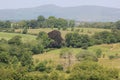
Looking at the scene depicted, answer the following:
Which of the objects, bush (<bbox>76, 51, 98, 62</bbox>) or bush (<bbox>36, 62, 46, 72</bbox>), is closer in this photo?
bush (<bbox>36, 62, 46, 72</bbox>)

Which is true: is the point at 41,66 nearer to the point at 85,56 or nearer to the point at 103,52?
the point at 85,56

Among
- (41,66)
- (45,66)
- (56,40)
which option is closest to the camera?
(45,66)

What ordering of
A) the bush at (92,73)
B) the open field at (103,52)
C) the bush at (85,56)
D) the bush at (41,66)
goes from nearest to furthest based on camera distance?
the bush at (92,73) < the bush at (41,66) < the open field at (103,52) < the bush at (85,56)

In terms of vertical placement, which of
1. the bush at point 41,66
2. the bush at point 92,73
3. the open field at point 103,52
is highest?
the bush at point 92,73

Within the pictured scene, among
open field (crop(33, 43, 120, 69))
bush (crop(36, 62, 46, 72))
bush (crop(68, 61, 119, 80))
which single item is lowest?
open field (crop(33, 43, 120, 69))

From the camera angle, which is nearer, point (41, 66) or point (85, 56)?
point (41, 66)

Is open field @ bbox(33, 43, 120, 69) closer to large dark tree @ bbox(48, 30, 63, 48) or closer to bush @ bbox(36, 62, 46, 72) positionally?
large dark tree @ bbox(48, 30, 63, 48)

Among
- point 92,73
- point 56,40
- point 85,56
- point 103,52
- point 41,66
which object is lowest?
point 103,52

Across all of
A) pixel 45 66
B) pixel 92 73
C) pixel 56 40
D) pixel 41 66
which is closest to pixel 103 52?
pixel 56 40

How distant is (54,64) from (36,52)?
61.3 ft

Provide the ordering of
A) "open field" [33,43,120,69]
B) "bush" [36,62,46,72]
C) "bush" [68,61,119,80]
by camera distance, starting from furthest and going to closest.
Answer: "open field" [33,43,120,69]
"bush" [36,62,46,72]
"bush" [68,61,119,80]

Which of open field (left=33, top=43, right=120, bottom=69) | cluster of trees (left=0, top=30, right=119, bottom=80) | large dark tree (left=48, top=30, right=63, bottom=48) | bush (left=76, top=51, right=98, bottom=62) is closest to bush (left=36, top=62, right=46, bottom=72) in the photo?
cluster of trees (left=0, top=30, right=119, bottom=80)

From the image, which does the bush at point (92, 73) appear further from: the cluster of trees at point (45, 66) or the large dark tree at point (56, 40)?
the large dark tree at point (56, 40)

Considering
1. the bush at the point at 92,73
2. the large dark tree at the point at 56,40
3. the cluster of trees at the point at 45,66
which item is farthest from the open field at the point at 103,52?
the bush at the point at 92,73
